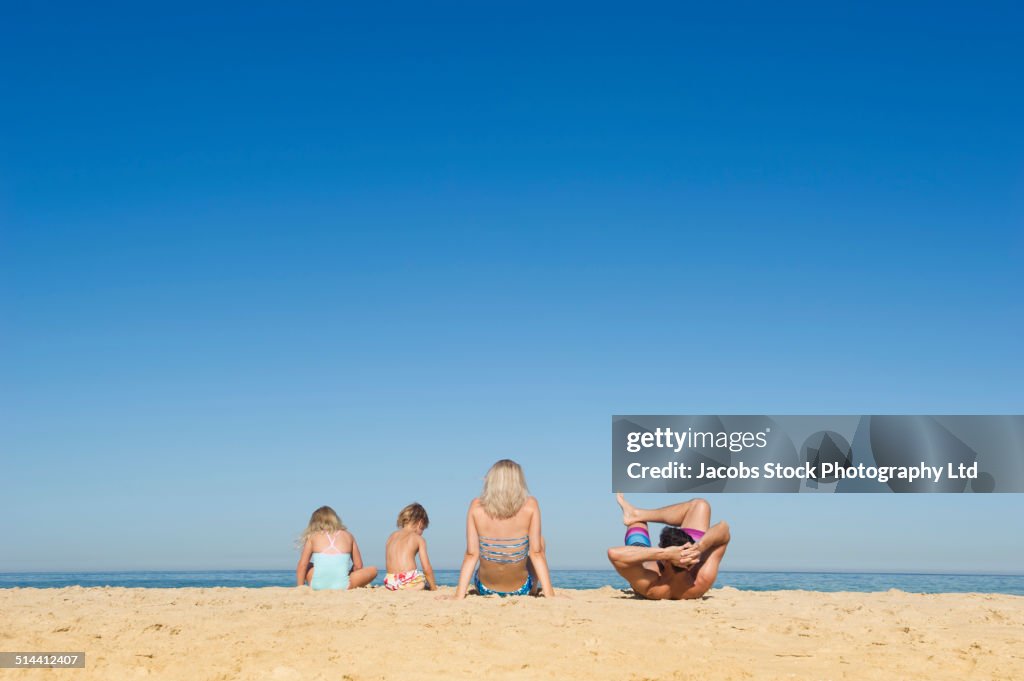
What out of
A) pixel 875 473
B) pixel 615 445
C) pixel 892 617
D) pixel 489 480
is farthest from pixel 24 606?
pixel 875 473

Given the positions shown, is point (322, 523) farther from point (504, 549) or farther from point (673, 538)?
point (673, 538)

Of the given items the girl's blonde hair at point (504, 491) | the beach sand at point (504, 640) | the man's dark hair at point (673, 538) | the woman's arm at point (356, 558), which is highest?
the girl's blonde hair at point (504, 491)

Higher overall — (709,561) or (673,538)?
(673,538)

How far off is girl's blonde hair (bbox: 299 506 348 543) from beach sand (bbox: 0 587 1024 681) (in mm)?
2692

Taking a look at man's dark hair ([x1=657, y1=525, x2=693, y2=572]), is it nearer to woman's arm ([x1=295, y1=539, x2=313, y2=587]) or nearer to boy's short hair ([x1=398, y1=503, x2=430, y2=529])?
boy's short hair ([x1=398, y1=503, x2=430, y2=529])

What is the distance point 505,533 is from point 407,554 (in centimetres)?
221

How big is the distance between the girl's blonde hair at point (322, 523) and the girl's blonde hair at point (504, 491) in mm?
2696

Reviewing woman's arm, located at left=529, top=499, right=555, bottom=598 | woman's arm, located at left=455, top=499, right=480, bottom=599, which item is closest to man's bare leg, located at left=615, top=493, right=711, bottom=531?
woman's arm, located at left=529, top=499, right=555, bottom=598

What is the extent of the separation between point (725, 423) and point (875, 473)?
2.60 m

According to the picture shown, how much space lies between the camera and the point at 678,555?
7621mm

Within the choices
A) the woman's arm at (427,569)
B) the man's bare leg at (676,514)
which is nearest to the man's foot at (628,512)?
the man's bare leg at (676,514)

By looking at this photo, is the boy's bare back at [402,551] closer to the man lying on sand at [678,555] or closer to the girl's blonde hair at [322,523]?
the girl's blonde hair at [322,523]

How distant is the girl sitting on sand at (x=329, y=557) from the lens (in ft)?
31.2

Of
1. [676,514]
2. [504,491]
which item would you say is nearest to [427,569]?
[504,491]
